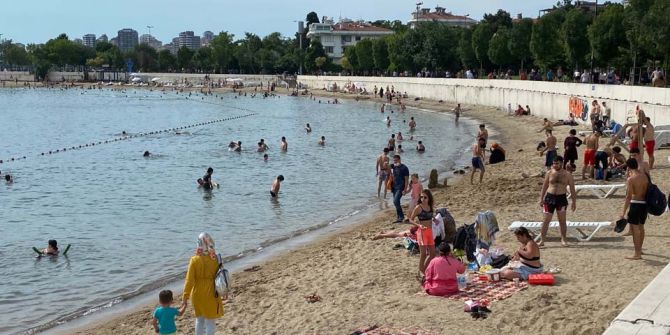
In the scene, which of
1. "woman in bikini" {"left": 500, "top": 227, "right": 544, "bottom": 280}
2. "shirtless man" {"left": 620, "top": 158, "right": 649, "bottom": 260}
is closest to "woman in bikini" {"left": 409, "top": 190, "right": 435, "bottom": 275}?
"woman in bikini" {"left": 500, "top": 227, "right": 544, "bottom": 280}

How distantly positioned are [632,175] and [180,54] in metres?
159

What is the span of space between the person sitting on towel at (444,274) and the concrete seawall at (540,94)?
18.2 metres

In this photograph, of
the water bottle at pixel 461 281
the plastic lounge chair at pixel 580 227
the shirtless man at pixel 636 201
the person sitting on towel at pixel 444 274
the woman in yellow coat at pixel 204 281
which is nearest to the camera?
the woman in yellow coat at pixel 204 281

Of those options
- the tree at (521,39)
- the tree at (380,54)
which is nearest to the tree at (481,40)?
the tree at (521,39)

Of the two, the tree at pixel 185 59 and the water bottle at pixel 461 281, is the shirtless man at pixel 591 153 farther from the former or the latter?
the tree at pixel 185 59

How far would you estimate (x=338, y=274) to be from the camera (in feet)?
42.5

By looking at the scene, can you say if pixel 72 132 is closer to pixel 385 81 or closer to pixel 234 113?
pixel 234 113

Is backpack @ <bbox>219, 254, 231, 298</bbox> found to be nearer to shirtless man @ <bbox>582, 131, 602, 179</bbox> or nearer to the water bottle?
the water bottle

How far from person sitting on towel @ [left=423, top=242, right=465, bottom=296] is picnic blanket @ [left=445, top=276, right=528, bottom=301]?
141 mm

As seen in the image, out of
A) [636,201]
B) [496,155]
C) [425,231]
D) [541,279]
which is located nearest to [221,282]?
[425,231]

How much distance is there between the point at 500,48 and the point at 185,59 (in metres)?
106

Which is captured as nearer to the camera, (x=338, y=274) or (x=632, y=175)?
(x=632, y=175)

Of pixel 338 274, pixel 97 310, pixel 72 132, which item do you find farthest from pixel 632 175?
pixel 72 132

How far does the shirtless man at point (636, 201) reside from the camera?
35.3 ft
